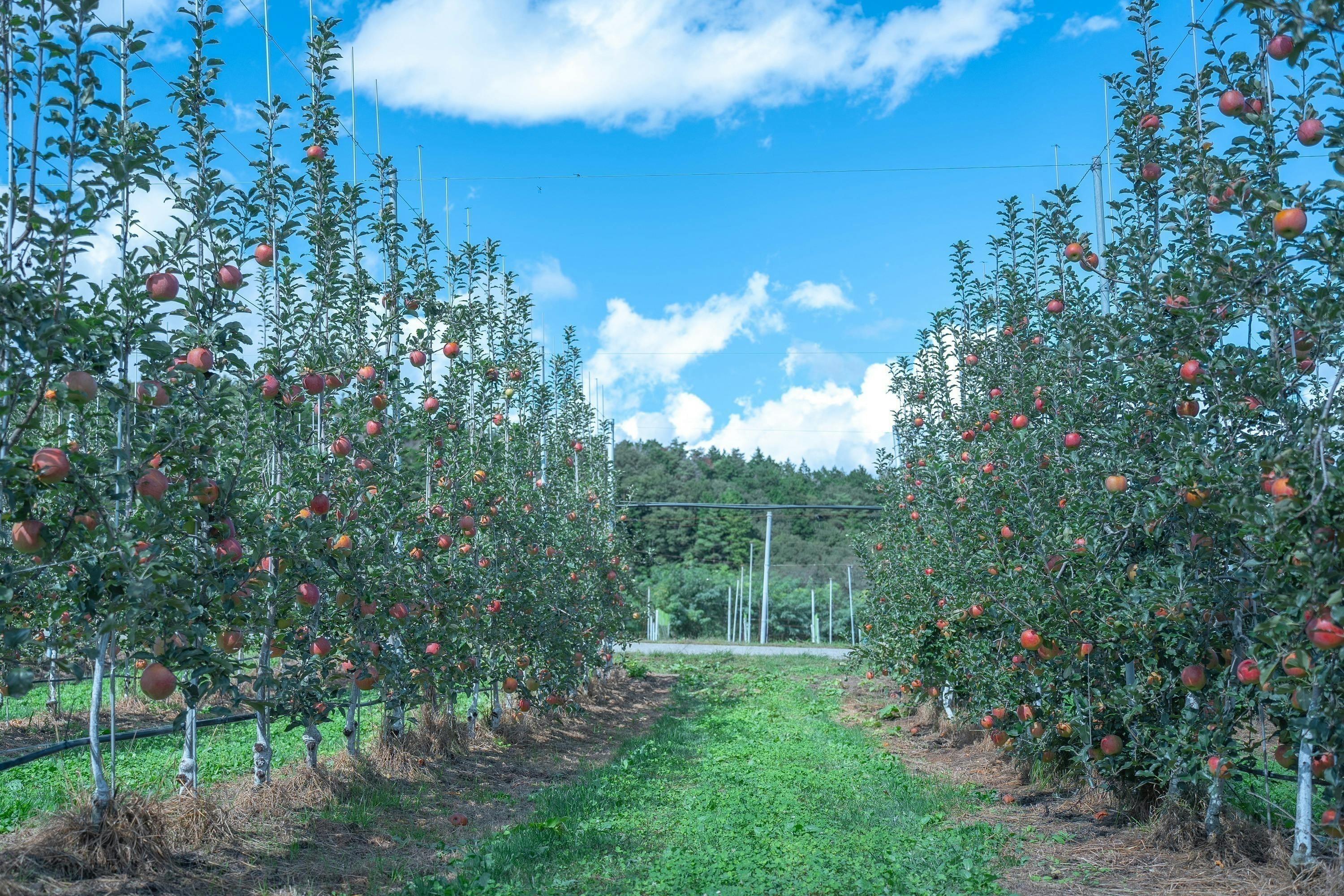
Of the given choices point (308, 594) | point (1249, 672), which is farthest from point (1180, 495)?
point (308, 594)

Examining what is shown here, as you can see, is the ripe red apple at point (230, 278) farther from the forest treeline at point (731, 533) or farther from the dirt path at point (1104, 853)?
the forest treeline at point (731, 533)

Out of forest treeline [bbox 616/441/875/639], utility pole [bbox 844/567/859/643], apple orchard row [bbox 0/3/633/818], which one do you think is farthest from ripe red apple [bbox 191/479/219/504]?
utility pole [bbox 844/567/859/643]

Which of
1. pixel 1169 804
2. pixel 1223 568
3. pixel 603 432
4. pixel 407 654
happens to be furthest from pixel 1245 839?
pixel 603 432

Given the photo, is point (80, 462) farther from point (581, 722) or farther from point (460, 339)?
Result: point (581, 722)

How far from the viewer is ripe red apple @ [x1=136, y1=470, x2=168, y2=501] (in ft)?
12.3

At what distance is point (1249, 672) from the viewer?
14.9 feet

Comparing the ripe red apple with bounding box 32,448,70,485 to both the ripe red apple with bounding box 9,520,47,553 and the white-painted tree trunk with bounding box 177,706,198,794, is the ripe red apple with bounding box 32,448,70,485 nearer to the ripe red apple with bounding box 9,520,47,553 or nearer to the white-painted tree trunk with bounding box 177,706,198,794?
the ripe red apple with bounding box 9,520,47,553

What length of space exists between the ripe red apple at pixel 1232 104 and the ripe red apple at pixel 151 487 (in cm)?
555

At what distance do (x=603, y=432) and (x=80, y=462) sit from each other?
16.5 m

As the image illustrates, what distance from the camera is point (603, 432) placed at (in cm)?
2000

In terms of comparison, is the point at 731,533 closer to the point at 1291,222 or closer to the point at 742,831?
the point at 742,831

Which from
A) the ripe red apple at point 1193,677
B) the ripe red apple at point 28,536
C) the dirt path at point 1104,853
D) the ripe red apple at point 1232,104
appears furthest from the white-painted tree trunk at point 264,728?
the ripe red apple at point 1232,104

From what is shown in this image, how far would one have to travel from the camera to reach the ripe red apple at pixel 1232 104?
471 centimetres

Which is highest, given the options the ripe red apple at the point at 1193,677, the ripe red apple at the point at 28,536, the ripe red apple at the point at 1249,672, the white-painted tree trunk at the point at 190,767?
the ripe red apple at the point at 28,536
